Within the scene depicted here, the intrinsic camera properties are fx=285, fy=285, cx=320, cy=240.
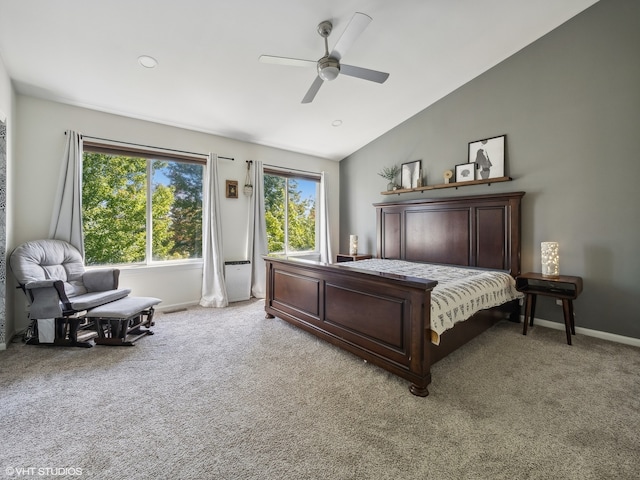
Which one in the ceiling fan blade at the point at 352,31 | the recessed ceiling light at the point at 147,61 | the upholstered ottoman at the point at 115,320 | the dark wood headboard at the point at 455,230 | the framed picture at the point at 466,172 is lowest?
the upholstered ottoman at the point at 115,320

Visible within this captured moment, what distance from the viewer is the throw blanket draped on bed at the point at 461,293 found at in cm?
219

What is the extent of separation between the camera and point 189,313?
4.02m

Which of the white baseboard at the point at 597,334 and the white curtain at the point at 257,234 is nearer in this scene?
the white baseboard at the point at 597,334

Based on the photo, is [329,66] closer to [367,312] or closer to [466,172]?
[367,312]

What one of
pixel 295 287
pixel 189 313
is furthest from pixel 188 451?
pixel 189 313

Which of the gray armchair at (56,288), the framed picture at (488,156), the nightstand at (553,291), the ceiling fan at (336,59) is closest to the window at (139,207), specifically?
the gray armchair at (56,288)

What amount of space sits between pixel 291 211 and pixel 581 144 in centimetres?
435

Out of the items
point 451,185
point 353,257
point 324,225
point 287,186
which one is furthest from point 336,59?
point 324,225

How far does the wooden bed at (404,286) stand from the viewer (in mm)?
2137

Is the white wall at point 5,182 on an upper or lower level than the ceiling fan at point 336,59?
lower

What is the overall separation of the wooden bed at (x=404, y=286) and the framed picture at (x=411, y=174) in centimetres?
35

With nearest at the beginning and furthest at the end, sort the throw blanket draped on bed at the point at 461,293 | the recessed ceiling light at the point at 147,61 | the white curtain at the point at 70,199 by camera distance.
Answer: the throw blanket draped on bed at the point at 461,293 < the recessed ceiling light at the point at 147,61 < the white curtain at the point at 70,199

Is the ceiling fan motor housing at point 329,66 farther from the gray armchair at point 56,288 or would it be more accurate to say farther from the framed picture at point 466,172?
the gray armchair at point 56,288

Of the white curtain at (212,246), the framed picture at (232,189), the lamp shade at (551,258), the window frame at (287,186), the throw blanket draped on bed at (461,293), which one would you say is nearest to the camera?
the throw blanket draped on bed at (461,293)
